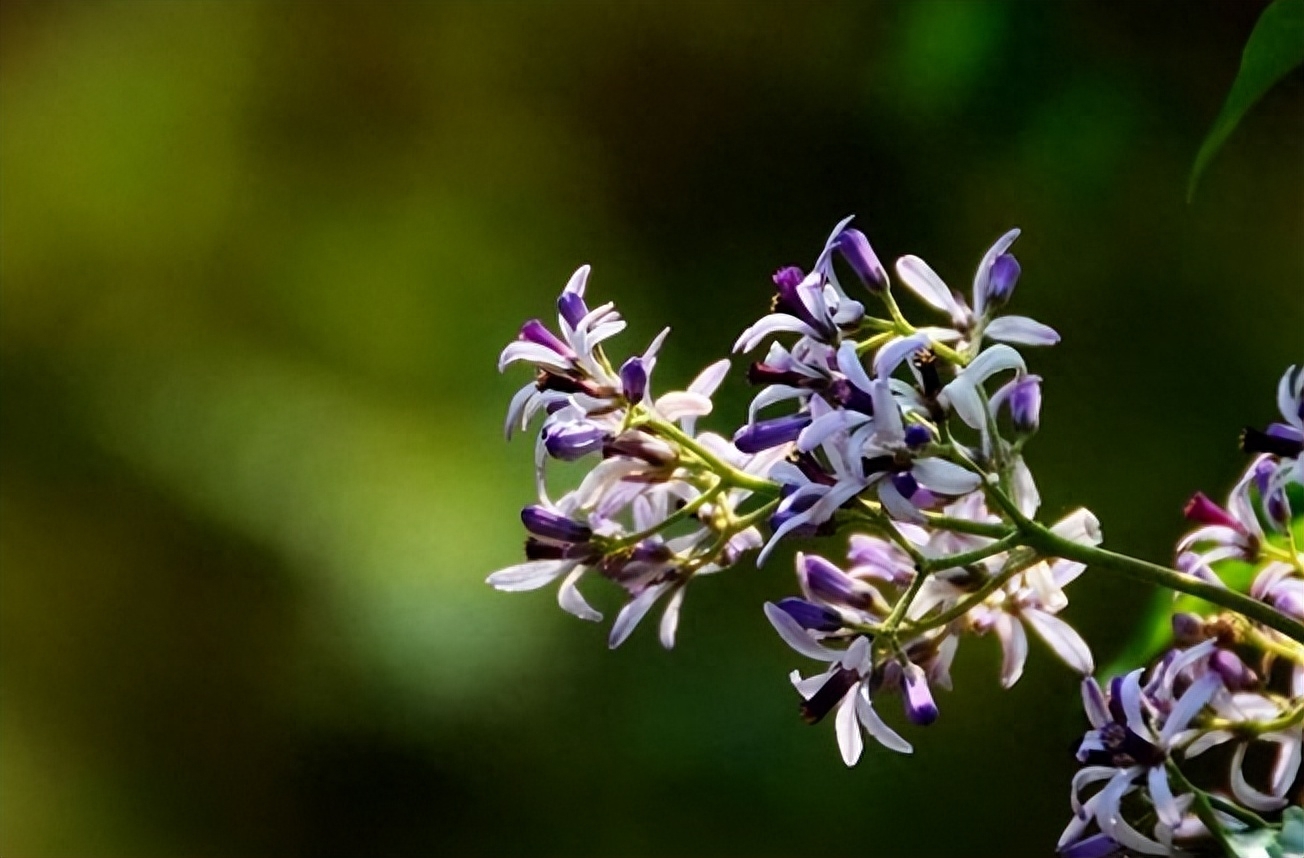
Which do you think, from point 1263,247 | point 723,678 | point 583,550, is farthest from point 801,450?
point 1263,247

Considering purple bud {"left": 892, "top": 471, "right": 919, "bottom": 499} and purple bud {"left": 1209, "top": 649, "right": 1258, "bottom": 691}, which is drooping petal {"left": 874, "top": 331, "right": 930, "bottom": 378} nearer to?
purple bud {"left": 892, "top": 471, "right": 919, "bottom": 499}

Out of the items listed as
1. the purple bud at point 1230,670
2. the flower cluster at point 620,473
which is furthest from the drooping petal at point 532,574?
the purple bud at point 1230,670

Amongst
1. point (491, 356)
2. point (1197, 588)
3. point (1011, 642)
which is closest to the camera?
point (1197, 588)

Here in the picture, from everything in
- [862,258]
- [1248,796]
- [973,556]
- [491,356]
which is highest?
[491,356]

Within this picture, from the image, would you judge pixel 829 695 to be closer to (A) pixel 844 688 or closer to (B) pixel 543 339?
(A) pixel 844 688

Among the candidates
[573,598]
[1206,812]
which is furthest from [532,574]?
[1206,812]

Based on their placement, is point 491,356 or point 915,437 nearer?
point 915,437

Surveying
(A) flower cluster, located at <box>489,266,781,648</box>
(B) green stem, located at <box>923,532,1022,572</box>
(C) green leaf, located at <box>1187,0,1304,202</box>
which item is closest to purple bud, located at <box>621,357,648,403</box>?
(A) flower cluster, located at <box>489,266,781,648</box>

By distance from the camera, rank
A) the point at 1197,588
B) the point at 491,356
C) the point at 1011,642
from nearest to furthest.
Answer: the point at 1197,588, the point at 1011,642, the point at 491,356
